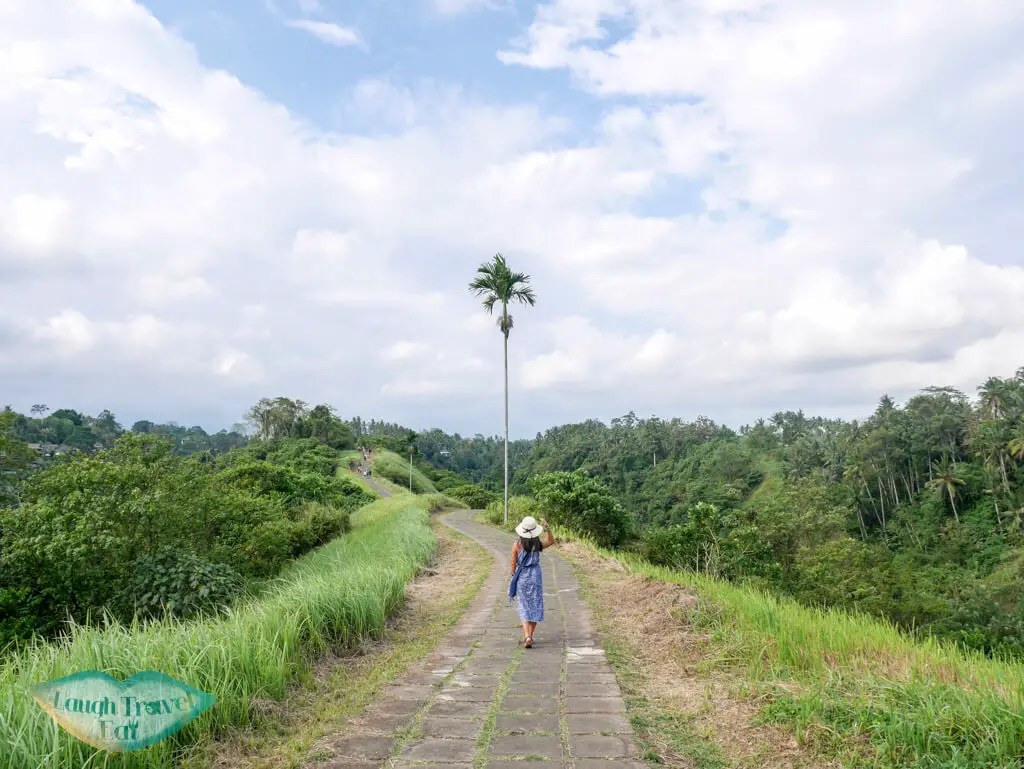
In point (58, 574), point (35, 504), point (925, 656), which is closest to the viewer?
point (925, 656)

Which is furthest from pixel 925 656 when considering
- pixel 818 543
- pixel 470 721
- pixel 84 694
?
pixel 818 543

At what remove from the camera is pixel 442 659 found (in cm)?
548

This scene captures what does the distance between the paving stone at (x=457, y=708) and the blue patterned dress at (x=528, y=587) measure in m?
1.77

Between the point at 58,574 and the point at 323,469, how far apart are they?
39.2m

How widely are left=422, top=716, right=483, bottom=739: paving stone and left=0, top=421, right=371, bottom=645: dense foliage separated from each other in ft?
16.5

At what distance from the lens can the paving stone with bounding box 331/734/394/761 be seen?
3451 millimetres

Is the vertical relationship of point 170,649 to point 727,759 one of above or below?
above

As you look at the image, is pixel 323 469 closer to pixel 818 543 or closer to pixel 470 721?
pixel 818 543

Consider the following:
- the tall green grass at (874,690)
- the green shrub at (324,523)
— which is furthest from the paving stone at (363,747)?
the green shrub at (324,523)

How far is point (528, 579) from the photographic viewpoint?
20.2ft

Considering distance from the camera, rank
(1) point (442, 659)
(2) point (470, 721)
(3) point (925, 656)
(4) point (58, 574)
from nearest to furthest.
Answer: (2) point (470, 721) < (3) point (925, 656) < (1) point (442, 659) < (4) point (58, 574)

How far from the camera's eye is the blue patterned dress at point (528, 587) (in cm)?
604

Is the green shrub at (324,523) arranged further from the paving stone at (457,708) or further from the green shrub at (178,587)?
the paving stone at (457,708)

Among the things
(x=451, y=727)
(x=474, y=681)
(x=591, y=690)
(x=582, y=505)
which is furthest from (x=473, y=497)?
(x=451, y=727)
